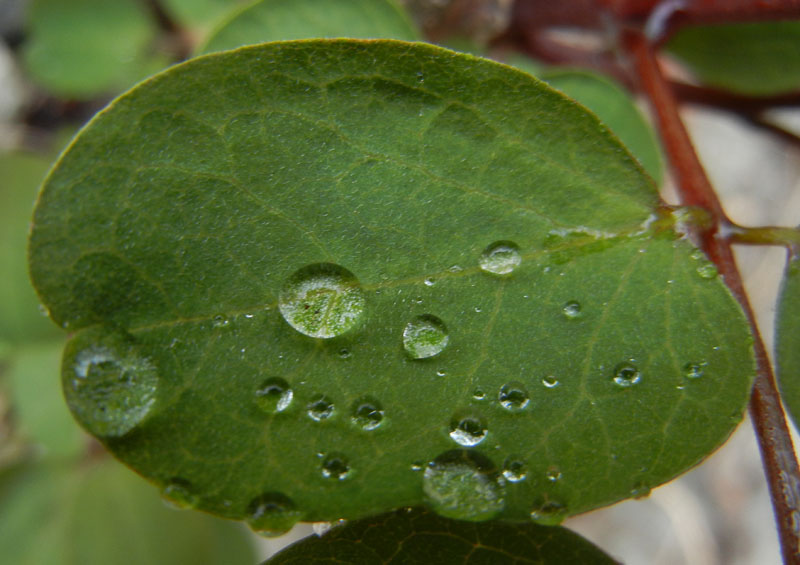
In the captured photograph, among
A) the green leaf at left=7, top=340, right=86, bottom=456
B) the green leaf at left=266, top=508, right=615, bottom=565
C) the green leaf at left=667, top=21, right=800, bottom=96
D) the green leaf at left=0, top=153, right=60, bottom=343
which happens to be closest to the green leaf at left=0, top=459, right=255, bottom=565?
the green leaf at left=7, top=340, right=86, bottom=456

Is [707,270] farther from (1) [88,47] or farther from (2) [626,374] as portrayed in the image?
(1) [88,47]

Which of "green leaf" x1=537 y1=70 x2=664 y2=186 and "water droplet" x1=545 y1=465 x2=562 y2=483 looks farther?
"green leaf" x1=537 y1=70 x2=664 y2=186

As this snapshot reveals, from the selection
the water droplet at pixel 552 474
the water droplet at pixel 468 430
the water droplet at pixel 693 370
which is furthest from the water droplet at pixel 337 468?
the water droplet at pixel 693 370

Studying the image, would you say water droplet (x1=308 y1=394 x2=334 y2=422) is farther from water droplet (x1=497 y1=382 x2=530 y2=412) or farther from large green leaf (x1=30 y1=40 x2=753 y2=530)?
water droplet (x1=497 y1=382 x2=530 y2=412)

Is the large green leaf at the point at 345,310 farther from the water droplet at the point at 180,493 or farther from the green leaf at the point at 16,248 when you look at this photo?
the green leaf at the point at 16,248

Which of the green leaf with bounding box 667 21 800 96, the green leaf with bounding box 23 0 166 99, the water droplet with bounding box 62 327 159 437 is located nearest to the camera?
the water droplet with bounding box 62 327 159 437

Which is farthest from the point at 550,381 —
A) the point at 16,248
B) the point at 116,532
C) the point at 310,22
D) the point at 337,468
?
the point at 16,248

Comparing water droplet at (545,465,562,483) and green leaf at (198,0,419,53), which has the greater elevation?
green leaf at (198,0,419,53)
